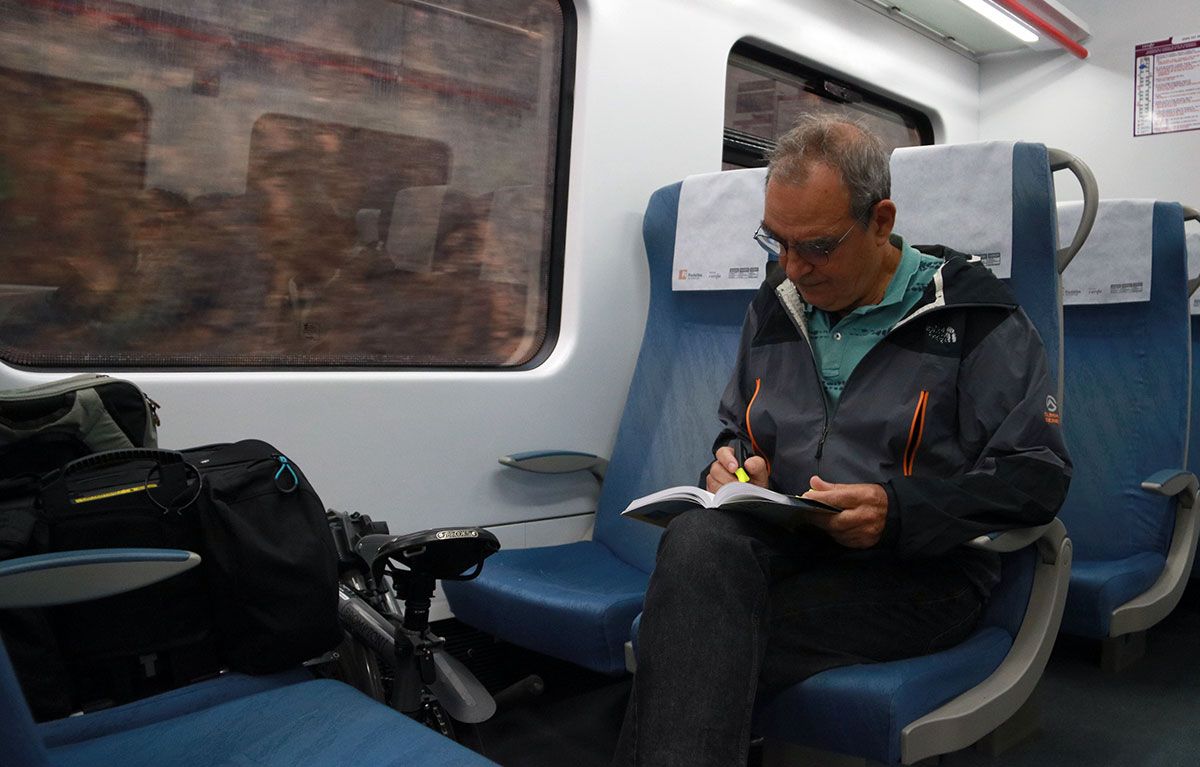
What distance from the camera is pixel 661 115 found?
3207mm

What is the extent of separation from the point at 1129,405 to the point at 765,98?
64.6 inches

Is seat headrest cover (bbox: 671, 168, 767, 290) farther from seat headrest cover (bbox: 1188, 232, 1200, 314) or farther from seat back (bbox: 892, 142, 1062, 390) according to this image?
seat headrest cover (bbox: 1188, 232, 1200, 314)

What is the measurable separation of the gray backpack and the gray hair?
4.17 ft

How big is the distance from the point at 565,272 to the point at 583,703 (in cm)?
124

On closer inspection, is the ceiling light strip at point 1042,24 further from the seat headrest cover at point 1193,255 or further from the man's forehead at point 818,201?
the man's forehead at point 818,201

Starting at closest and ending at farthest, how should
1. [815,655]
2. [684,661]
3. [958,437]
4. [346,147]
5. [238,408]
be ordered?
[684,661] → [815,655] → [958,437] → [238,408] → [346,147]

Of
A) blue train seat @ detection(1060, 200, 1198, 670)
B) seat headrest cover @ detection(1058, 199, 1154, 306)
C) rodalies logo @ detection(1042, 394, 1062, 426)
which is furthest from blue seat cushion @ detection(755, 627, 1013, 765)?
seat headrest cover @ detection(1058, 199, 1154, 306)

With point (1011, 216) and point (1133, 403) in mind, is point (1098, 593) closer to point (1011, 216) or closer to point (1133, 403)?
point (1133, 403)

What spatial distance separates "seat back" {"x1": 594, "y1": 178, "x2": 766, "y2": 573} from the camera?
2.80m

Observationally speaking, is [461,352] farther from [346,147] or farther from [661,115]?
[661,115]

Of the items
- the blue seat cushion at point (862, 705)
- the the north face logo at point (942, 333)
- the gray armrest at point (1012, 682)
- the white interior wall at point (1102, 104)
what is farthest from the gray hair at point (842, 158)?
the white interior wall at point (1102, 104)

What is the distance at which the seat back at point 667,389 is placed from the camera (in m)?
2.80

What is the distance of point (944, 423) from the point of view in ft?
6.24

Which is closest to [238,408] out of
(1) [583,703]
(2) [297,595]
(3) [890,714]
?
(2) [297,595]
